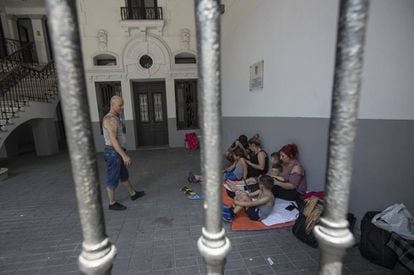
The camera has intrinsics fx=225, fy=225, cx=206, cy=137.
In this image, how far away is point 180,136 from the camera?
9.17m

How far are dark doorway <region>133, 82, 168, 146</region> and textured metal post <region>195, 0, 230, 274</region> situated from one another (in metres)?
8.91

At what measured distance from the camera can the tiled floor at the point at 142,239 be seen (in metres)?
2.38

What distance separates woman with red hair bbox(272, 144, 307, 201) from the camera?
3527mm

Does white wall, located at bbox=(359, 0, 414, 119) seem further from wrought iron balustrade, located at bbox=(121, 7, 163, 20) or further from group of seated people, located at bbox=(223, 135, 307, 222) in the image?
wrought iron balustrade, located at bbox=(121, 7, 163, 20)

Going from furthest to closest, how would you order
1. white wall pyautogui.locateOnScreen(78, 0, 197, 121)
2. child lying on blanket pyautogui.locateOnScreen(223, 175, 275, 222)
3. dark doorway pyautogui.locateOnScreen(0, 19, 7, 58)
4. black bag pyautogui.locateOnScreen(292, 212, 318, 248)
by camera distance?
dark doorway pyautogui.locateOnScreen(0, 19, 7, 58) < white wall pyautogui.locateOnScreen(78, 0, 197, 121) < child lying on blanket pyautogui.locateOnScreen(223, 175, 275, 222) < black bag pyautogui.locateOnScreen(292, 212, 318, 248)

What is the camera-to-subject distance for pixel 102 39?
321 inches

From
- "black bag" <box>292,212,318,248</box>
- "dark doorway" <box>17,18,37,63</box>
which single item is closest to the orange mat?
"black bag" <box>292,212,318,248</box>

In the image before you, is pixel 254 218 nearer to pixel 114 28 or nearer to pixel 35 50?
pixel 114 28

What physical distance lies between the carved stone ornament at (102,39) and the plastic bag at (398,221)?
912 cm

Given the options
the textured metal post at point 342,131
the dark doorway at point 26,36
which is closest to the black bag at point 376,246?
the textured metal post at point 342,131

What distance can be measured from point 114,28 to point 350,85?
9.37 metres

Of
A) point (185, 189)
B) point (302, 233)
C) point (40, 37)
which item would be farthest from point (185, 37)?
point (302, 233)

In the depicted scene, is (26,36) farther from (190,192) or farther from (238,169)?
(238,169)

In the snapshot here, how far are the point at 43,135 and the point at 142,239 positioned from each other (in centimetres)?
783
